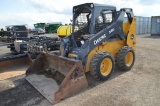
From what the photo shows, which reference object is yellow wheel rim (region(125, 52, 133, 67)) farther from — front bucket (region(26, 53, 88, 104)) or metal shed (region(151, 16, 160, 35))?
metal shed (region(151, 16, 160, 35))

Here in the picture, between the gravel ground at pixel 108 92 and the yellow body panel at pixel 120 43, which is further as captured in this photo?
the yellow body panel at pixel 120 43

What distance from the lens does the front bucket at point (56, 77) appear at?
425cm

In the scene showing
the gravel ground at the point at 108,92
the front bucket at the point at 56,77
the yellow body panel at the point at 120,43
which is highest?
the yellow body panel at the point at 120,43

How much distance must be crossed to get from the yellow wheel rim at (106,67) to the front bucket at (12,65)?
287 centimetres

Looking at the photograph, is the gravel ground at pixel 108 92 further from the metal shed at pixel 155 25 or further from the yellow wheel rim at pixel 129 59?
the metal shed at pixel 155 25

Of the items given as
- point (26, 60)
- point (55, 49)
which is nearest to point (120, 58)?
point (26, 60)

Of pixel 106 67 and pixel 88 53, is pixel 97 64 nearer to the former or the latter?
pixel 88 53

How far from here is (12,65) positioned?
6.53m

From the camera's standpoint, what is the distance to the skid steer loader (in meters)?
4.65

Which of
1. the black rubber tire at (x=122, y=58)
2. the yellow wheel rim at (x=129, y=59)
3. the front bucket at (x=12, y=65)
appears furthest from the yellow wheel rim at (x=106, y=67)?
the front bucket at (x=12, y=65)

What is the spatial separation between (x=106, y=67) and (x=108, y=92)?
963mm

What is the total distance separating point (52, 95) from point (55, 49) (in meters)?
5.51

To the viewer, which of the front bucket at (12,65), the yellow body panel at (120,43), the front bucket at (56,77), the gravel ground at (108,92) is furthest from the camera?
the front bucket at (12,65)

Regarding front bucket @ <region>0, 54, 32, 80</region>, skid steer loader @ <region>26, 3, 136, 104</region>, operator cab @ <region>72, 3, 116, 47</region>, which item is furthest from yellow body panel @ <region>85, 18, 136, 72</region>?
front bucket @ <region>0, 54, 32, 80</region>
